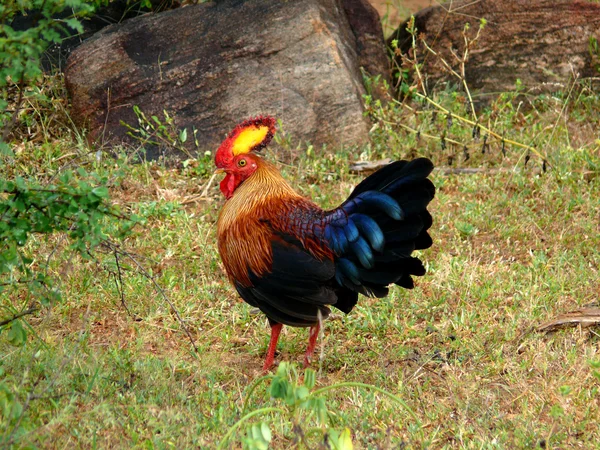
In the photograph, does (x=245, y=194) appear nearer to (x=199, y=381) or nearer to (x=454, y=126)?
(x=199, y=381)

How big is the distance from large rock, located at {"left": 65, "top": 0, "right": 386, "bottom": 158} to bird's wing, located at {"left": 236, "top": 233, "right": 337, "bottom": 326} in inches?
106

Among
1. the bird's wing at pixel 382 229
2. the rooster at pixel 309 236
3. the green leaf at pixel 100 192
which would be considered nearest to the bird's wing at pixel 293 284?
the rooster at pixel 309 236

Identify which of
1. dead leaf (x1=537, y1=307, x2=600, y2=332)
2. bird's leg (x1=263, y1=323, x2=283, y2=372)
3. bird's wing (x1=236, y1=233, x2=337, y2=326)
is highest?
bird's wing (x1=236, y1=233, x2=337, y2=326)

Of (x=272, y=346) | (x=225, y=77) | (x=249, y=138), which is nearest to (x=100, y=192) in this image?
(x=249, y=138)

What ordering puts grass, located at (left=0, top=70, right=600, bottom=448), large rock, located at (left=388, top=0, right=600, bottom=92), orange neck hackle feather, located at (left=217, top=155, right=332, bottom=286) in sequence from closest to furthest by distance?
grass, located at (left=0, top=70, right=600, bottom=448), orange neck hackle feather, located at (left=217, top=155, right=332, bottom=286), large rock, located at (left=388, top=0, right=600, bottom=92)

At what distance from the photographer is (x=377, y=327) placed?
15.7ft

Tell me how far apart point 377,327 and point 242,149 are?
131cm

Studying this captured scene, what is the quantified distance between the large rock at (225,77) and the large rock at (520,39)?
1.44 meters

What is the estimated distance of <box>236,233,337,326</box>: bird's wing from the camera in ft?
13.5

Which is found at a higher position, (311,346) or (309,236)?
(309,236)

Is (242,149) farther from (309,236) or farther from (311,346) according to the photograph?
(311,346)

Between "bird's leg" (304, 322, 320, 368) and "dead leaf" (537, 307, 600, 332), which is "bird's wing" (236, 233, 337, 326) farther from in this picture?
"dead leaf" (537, 307, 600, 332)

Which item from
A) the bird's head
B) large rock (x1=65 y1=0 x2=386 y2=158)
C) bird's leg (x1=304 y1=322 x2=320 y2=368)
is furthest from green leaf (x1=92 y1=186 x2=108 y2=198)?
large rock (x1=65 y1=0 x2=386 y2=158)

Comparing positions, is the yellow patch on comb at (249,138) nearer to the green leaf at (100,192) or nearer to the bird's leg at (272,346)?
the bird's leg at (272,346)
